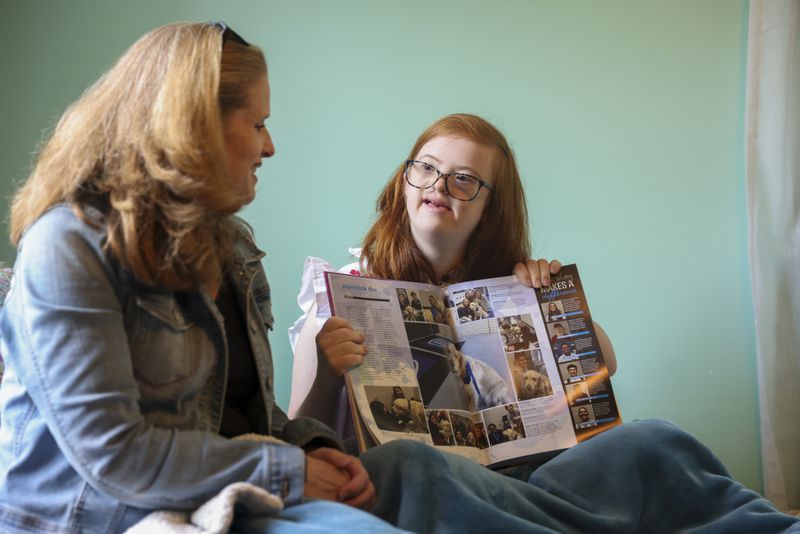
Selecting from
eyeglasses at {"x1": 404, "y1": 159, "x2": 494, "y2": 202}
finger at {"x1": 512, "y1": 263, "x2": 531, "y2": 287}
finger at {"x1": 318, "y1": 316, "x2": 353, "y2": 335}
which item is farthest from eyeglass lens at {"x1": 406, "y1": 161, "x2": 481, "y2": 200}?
finger at {"x1": 318, "y1": 316, "x2": 353, "y2": 335}

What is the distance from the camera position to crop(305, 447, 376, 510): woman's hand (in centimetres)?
102

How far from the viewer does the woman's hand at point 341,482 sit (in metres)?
1.02

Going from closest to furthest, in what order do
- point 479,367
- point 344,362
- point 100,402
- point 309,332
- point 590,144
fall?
point 100,402
point 344,362
point 479,367
point 309,332
point 590,144

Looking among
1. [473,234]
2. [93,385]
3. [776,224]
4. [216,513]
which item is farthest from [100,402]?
[776,224]

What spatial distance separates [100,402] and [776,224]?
1644 mm

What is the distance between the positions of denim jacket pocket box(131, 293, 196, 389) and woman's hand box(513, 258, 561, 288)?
696mm

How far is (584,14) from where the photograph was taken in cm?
214

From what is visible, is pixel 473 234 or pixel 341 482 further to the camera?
pixel 473 234

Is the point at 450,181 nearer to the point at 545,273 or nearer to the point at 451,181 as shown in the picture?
the point at 451,181

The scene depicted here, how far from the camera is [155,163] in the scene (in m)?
0.95

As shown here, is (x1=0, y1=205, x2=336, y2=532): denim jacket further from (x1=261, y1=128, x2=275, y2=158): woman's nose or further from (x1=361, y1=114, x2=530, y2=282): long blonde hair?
(x1=361, y1=114, x2=530, y2=282): long blonde hair

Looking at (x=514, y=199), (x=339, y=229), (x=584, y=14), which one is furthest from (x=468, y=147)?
(x=584, y=14)

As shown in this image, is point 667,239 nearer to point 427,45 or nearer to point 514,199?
point 514,199

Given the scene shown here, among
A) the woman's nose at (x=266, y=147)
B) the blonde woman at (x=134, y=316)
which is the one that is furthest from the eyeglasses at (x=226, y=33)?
the woman's nose at (x=266, y=147)
